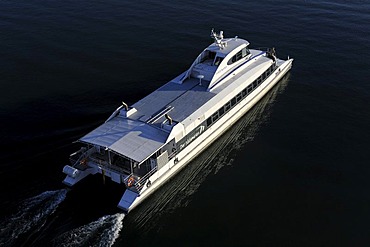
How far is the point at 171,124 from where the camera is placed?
40281 mm

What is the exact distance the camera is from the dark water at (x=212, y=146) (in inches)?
1389

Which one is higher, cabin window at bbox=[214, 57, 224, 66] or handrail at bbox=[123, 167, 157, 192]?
Answer: cabin window at bbox=[214, 57, 224, 66]

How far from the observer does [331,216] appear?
119 ft

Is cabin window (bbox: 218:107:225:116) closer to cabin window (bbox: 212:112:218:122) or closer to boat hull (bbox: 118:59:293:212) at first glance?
boat hull (bbox: 118:59:293:212)

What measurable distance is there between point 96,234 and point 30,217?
227 inches

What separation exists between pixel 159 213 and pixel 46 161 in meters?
12.9

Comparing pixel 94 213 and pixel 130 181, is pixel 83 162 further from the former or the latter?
pixel 130 181

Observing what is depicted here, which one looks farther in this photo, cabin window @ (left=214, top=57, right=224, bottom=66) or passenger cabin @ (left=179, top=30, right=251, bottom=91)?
cabin window @ (left=214, top=57, right=224, bottom=66)

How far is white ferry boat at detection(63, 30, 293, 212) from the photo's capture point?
125 feet

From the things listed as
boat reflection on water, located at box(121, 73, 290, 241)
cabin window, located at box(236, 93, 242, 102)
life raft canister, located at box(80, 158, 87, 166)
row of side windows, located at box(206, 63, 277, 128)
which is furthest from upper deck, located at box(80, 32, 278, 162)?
boat reflection on water, located at box(121, 73, 290, 241)

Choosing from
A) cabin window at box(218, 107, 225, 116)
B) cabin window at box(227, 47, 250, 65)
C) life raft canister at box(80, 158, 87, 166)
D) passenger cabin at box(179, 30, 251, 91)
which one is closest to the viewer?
life raft canister at box(80, 158, 87, 166)

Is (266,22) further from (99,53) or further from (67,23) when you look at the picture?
(67,23)

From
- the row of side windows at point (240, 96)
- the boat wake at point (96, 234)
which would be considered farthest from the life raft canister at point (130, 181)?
the row of side windows at point (240, 96)

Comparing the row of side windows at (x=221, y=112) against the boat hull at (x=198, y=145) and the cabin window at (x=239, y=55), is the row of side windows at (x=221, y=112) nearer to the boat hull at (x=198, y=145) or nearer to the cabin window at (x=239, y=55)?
the boat hull at (x=198, y=145)
